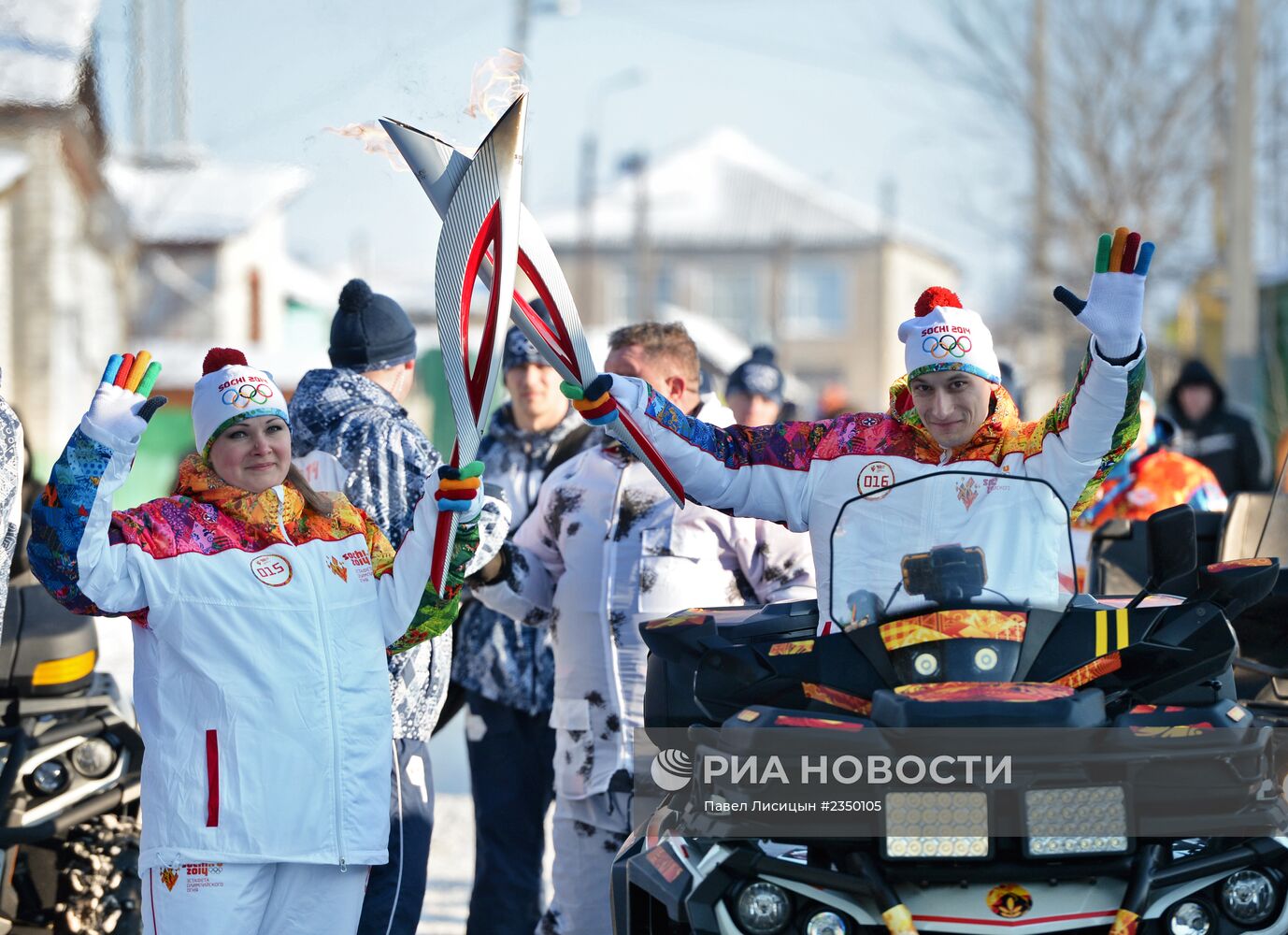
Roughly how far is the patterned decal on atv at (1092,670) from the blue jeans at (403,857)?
1.76 metres

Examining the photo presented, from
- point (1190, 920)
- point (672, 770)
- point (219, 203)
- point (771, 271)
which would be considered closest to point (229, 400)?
point (672, 770)

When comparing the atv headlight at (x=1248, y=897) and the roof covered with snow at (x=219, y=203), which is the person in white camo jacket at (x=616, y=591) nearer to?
the atv headlight at (x=1248, y=897)

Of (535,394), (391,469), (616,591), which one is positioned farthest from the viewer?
(535,394)

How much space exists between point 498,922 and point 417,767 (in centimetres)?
137

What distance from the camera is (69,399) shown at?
80.4 feet

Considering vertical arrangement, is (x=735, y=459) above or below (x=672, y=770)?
above

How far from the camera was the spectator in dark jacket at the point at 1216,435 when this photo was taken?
1144cm

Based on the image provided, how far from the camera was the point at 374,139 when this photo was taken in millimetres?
4715

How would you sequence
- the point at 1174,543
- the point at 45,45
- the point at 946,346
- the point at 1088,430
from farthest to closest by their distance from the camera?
the point at 45,45, the point at 946,346, the point at 1088,430, the point at 1174,543

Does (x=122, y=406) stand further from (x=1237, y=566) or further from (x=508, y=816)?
(x=508, y=816)

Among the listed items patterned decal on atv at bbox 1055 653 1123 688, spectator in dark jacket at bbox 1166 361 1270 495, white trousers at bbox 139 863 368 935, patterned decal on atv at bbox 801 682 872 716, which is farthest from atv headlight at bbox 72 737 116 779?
spectator in dark jacket at bbox 1166 361 1270 495

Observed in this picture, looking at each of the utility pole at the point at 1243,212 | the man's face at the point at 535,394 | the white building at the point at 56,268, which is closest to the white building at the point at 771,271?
the white building at the point at 56,268

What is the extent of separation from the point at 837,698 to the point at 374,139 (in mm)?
1975

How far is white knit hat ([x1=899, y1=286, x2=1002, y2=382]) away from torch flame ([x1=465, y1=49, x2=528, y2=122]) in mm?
1150
